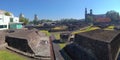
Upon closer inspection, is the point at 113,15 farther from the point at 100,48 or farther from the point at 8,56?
the point at 8,56

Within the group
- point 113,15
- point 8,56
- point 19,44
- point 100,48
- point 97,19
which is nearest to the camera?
point 100,48

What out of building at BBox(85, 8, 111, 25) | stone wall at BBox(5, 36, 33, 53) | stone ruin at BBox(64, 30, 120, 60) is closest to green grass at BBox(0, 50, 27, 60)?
stone wall at BBox(5, 36, 33, 53)

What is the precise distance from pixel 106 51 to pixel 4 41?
17408mm

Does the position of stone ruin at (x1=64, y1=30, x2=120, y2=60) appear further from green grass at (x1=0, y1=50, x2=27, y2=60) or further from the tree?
the tree

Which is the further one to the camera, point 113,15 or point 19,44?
point 113,15

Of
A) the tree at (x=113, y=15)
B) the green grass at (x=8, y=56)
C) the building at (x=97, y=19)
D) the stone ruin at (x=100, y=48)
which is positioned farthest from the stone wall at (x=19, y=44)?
the tree at (x=113, y=15)

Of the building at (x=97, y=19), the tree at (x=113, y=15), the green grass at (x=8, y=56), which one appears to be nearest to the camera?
the green grass at (x=8, y=56)

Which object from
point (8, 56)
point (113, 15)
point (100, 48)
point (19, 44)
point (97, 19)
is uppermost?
point (113, 15)

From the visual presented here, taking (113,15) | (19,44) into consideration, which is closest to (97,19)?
(113,15)

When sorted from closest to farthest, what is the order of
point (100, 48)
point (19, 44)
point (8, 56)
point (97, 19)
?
point (100, 48), point (8, 56), point (19, 44), point (97, 19)

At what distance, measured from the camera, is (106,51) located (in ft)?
64.9

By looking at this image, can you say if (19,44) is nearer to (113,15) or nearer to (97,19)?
(97,19)

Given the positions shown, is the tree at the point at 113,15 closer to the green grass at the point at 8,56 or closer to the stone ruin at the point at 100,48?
the stone ruin at the point at 100,48

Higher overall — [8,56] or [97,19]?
[97,19]
